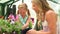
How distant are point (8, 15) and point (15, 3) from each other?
0.09 meters

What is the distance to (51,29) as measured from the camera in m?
0.92

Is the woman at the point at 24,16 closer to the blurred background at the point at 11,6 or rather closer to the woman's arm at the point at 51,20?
the blurred background at the point at 11,6

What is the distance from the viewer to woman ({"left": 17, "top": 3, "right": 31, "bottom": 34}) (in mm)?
943

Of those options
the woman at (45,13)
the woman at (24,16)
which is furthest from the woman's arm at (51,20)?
the woman at (24,16)

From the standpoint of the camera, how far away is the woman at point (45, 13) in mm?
915

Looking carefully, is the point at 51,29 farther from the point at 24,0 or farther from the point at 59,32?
the point at 24,0

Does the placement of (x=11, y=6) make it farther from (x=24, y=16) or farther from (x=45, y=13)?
(x=45, y=13)

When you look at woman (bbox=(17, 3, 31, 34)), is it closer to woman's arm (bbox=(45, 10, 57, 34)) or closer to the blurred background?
the blurred background

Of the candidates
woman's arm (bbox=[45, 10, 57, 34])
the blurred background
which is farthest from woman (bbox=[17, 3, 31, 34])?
woman's arm (bbox=[45, 10, 57, 34])

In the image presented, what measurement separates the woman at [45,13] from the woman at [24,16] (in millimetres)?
50

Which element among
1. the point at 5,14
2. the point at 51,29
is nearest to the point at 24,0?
the point at 5,14

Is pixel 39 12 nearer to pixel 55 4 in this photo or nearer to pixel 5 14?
pixel 55 4

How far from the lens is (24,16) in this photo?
0.95 meters

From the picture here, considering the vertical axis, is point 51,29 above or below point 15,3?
below
